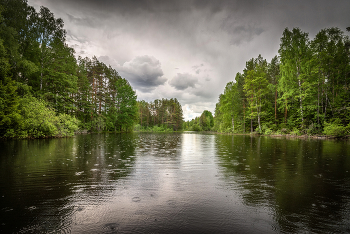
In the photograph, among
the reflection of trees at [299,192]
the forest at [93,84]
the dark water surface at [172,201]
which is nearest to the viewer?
the dark water surface at [172,201]

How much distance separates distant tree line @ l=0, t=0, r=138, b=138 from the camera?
15.8 meters

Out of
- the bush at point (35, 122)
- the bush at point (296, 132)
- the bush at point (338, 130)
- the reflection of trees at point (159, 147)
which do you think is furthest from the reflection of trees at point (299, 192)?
the bush at point (296, 132)

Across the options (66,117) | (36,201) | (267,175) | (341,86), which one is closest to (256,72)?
(341,86)

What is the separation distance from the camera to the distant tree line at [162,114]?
8794 cm

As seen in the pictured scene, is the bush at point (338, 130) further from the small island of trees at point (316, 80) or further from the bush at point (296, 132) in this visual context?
the bush at point (296, 132)

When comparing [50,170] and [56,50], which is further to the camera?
[56,50]

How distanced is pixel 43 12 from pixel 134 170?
102ft

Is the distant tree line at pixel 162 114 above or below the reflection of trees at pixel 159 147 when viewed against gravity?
above

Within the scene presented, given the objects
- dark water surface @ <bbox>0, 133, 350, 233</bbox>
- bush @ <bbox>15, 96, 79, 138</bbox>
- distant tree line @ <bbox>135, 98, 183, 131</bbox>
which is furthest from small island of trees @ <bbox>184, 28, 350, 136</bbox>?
distant tree line @ <bbox>135, 98, 183, 131</bbox>

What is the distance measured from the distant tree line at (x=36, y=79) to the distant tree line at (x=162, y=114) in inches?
1793

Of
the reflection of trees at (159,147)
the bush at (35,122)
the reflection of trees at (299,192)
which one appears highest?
the bush at (35,122)

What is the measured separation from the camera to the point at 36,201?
3.46 meters

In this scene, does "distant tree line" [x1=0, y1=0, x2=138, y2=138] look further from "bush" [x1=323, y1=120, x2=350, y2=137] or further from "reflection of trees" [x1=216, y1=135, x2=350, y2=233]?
"bush" [x1=323, y1=120, x2=350, y2=137]

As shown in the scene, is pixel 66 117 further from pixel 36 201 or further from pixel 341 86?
pixel 341 86
